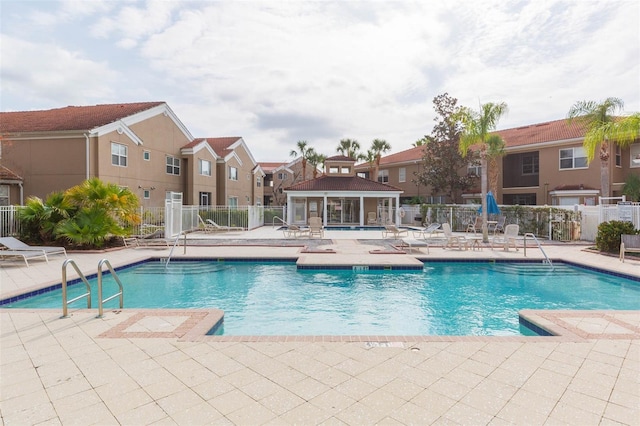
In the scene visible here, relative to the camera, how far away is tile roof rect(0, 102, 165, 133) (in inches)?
772

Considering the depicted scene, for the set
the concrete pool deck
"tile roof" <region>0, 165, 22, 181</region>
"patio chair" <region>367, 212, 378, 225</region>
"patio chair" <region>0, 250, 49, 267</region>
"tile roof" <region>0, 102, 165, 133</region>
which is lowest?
the concrete pool deck

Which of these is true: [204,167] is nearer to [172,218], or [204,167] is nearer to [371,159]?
[172,218]

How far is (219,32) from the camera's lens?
10828 mm

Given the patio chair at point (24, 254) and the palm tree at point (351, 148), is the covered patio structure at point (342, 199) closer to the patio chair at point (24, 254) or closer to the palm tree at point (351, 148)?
the palm tree at point (351, 148)

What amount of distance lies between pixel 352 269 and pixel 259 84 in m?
8.81

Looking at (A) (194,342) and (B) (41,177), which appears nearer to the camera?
(A) (194,342)

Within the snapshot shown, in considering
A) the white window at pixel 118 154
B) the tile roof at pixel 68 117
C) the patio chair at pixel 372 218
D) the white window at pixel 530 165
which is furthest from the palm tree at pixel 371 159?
the white window at pixel 118 154

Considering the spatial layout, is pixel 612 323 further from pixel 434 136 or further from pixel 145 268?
pixel 434 136

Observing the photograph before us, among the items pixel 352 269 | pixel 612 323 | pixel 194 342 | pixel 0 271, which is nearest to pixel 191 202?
pixel 0 271

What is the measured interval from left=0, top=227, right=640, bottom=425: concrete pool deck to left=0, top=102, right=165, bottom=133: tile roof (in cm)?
1758

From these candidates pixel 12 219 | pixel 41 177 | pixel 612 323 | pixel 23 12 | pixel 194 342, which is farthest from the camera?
pixel 41 177

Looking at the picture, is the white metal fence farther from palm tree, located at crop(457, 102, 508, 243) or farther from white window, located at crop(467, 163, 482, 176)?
white window, located at crop(467, 163, 482, 176)

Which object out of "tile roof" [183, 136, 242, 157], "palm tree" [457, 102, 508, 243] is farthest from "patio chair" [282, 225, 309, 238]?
"tile roof" [183, 136, 242, 157]

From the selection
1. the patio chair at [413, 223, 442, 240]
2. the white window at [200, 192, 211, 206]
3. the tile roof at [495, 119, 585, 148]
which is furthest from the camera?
the white window at [200, 192, 211, 206]
